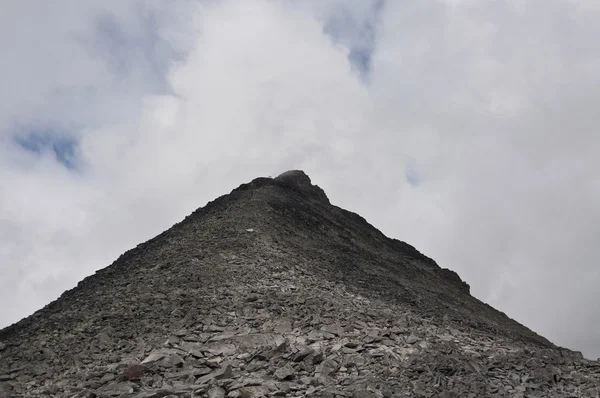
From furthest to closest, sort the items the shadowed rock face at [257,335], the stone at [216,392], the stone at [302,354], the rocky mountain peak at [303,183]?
1. the rocky mountain peak at [303,183]
2. the stone at [302,354]
3. the shadowed rock face at [257,335]
4. the stone at [216,392]

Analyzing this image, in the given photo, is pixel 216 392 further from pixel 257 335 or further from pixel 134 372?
pixel 257 335

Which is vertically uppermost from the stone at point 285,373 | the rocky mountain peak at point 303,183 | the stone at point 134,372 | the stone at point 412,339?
the rocky mountain peak at point 303,183

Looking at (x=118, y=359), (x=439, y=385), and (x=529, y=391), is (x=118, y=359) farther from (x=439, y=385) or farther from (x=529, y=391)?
(x=529, y=391)

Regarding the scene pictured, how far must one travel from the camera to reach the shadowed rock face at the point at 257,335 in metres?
11.0

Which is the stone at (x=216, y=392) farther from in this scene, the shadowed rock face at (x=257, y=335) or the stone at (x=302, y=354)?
the stone at (x=302, y=354)

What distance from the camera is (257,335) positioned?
1323 cm

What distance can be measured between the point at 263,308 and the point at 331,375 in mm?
4206

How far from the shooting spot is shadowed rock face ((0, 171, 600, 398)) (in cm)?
1099

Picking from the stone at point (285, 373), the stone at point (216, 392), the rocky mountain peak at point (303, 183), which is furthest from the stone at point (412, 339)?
the rocky mountain peak at point (303, 183)

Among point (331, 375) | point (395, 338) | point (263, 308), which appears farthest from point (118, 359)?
point (395, 338)

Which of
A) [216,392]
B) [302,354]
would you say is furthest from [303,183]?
[216,392]

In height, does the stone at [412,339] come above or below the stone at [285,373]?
above

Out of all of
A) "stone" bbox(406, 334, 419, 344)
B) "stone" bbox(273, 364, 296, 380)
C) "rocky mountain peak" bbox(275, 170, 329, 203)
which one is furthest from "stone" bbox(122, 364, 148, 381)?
"rocky mountain peak" bbox(275, 170, 329, 203)

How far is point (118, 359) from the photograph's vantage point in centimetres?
1285
